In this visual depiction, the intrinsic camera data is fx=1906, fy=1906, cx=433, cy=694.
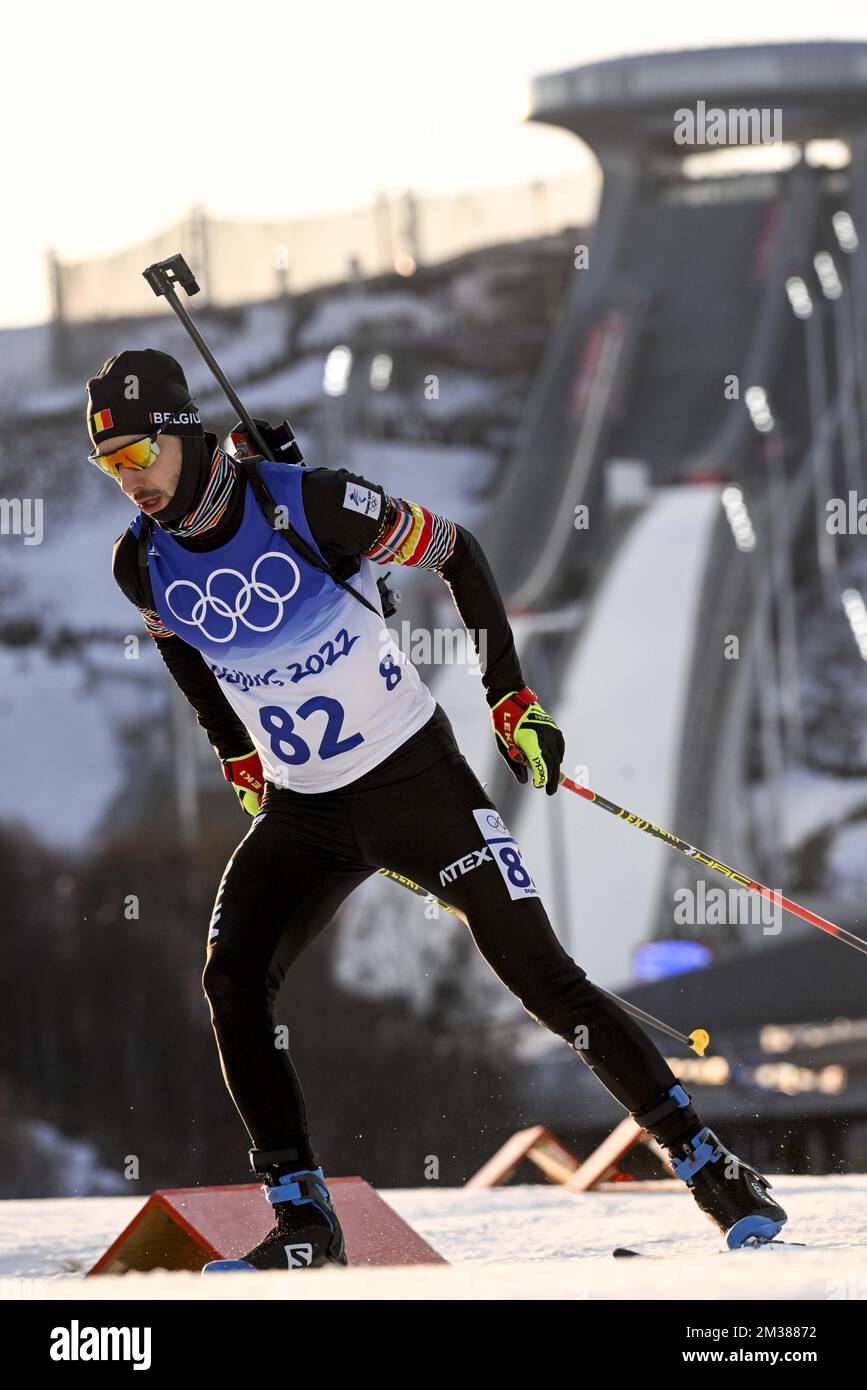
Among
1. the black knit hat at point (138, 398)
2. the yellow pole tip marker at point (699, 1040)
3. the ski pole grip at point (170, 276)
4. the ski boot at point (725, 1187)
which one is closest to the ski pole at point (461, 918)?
the yellow pole tip marker at point (699, 1040)

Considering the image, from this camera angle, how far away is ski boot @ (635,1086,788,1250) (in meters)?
3.65

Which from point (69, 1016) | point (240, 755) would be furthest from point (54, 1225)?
point (69, 1016)

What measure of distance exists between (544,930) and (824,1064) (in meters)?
19.4

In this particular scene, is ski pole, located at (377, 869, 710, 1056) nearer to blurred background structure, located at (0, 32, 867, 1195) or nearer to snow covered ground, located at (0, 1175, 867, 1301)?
snow covered ground, located at (0, 1175, 867, 1301)

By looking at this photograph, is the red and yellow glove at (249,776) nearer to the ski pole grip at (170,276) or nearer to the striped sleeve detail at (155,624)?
the striped sleeve detail at (155,624)

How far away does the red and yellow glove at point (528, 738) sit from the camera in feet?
13.2

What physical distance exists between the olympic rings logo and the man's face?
203 millimetres

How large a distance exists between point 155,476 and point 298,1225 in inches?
57.7

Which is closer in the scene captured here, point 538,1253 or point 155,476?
point 155,476

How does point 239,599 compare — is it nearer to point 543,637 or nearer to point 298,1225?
point 298,1225

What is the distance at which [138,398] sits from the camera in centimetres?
370

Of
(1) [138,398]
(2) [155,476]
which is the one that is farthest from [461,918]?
(1) [138,398]

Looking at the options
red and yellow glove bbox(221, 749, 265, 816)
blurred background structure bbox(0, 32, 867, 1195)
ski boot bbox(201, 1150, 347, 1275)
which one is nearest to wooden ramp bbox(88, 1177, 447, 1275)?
ski boot bbox(201, 1150, 347, 1275)
